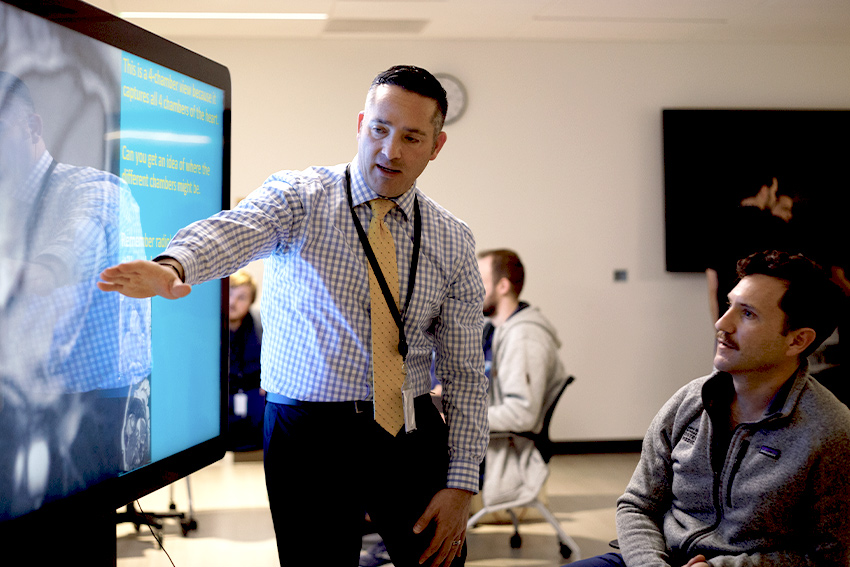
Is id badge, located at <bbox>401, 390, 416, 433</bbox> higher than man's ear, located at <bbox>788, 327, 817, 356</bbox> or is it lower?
lower

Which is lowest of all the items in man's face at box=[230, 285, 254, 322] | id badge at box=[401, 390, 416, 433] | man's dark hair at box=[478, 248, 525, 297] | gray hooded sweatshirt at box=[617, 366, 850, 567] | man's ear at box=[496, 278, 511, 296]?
gray hooded sweatshirt at box=[617, 366, 850, 567]

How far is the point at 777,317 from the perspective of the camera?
69.9 inches

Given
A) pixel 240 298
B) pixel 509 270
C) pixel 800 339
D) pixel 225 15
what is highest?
pixel 225 15

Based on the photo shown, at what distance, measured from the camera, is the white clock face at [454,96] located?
5543 millimetres

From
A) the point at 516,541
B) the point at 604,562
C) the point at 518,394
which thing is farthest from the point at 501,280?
the point at 604,562

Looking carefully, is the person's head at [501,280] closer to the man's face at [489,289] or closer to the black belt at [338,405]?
the man's face at [489,289]

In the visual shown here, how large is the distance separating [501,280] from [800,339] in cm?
216

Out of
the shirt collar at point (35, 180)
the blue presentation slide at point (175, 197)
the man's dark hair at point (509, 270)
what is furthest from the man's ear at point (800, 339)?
the man's dark hair at point (509, 270)

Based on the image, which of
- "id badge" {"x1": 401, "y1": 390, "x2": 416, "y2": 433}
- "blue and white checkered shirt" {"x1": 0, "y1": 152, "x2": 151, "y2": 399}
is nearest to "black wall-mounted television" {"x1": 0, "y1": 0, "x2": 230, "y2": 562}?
"blue and white checkered shirt" {"x1": 0, "y1": 152, "x2": 151, "y2": 399}

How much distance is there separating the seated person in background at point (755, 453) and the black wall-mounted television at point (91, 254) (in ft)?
3.60

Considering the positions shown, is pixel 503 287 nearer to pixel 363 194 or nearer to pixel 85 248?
pixel 363 194

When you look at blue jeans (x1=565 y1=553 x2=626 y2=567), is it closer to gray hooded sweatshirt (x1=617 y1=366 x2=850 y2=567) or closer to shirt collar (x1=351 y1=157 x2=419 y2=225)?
gray hooded sweatshirt (x1=617 y1=366 x2=850 y2=567)

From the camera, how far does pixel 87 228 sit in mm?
1162

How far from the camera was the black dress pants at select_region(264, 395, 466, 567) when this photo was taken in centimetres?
148
